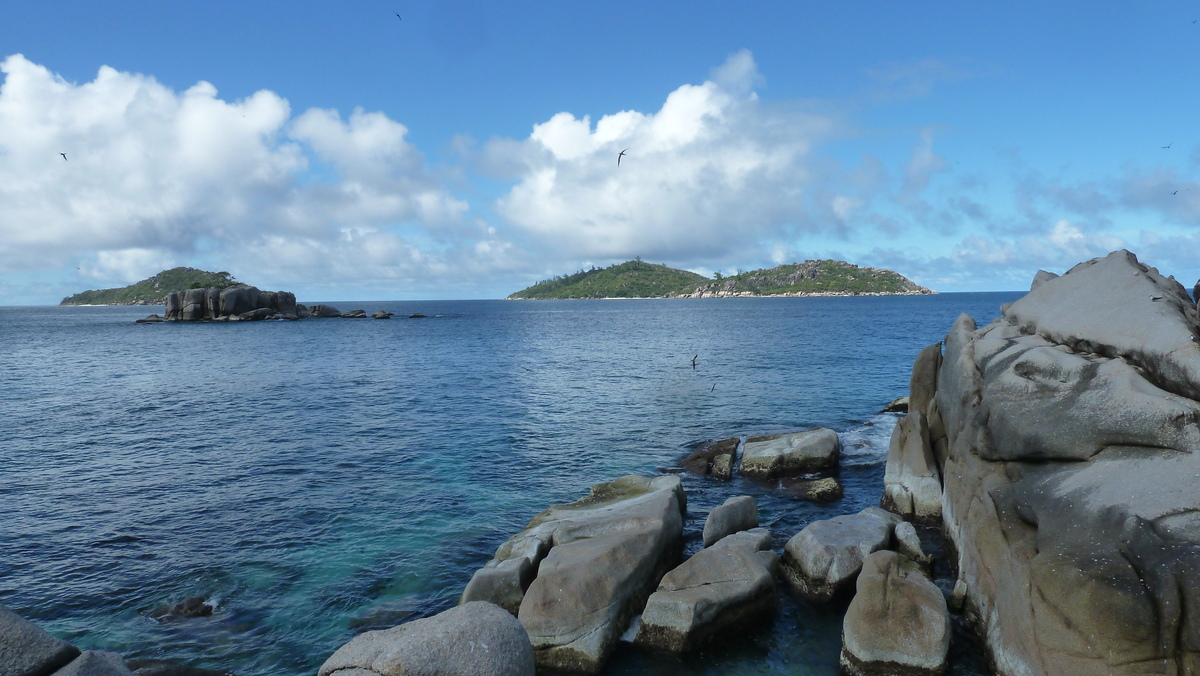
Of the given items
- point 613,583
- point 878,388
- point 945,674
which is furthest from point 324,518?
Answer: point 878,388

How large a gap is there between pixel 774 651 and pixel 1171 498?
25.1 feet

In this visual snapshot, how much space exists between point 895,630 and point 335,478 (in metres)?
22.1

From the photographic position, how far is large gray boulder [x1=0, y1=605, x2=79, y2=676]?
7.69 meters

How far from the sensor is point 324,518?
21547 millimetres

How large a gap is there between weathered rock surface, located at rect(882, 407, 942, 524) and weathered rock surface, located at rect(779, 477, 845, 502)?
1710 mm

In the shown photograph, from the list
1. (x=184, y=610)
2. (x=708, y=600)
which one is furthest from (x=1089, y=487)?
(x=184, y=610)

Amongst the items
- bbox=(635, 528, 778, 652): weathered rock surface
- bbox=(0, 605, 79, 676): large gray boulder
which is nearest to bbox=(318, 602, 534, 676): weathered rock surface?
bbox=(0, 605, 79, 676): large gray boulder

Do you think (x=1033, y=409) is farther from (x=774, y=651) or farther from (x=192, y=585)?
(x=192, y=585)

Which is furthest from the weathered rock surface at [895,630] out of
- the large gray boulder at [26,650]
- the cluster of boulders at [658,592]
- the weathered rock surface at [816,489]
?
the large gray boulder at [26,650]

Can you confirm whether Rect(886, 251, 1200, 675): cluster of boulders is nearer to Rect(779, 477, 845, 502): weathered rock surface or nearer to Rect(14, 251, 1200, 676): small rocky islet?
Rect(14, 251, 1200, 676): small rocky islet

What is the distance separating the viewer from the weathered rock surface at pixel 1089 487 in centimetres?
923

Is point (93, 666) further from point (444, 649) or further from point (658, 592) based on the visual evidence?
point (658, 592)

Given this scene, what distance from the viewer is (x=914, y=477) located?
20031mm

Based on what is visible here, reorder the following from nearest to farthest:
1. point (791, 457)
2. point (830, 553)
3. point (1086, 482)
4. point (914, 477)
Answer: point (1086, 482) < point (830, 553) < point (914, 477) < point (791, 457)
